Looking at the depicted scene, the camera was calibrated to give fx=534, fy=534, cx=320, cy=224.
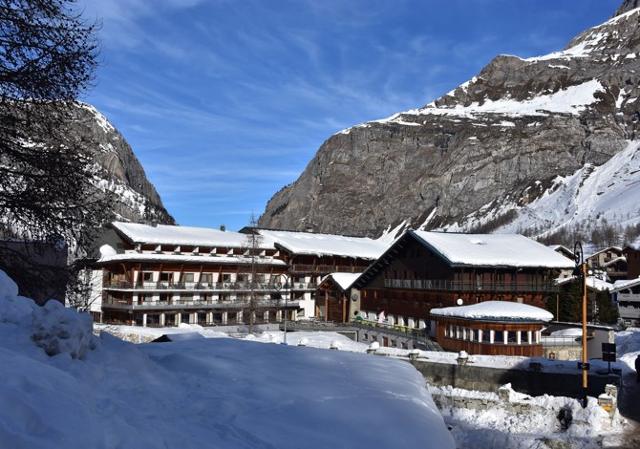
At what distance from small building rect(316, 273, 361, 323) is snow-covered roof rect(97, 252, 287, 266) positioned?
Answer: 5358 millimetres

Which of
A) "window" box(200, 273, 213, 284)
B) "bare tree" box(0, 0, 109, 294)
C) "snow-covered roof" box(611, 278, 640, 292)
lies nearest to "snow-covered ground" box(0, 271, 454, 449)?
"bare tree" box(0, 0, 109, 294)

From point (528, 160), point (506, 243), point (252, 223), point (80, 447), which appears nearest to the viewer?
point (80, 447)

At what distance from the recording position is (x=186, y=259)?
5028cm

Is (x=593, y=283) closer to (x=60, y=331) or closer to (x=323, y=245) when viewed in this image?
(x=323, y=245)

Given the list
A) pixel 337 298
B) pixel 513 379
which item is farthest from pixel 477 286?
pixel 337 298

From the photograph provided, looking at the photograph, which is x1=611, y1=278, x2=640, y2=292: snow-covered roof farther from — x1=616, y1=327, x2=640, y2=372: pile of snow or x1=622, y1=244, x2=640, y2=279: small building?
x1=622, y1=244, x2=640, y2=279: small building

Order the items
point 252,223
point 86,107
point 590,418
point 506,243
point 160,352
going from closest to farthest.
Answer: point 160,352, point 86,107, point 590,418, point 506,243, point 252,223

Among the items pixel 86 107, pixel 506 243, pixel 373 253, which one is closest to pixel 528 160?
pixel 373 253

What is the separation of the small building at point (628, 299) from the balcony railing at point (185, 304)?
3760 centimetres

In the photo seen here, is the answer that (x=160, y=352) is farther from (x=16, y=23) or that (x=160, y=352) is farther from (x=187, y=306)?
(x=187, y=306)

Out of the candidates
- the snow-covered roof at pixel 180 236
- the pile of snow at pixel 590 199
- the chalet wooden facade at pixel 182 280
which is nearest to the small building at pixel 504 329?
the chalet wooden facade at pixel 182 280

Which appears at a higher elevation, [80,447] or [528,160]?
[528,160]

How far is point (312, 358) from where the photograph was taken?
1011cm

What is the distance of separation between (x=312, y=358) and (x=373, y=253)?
183 ft
